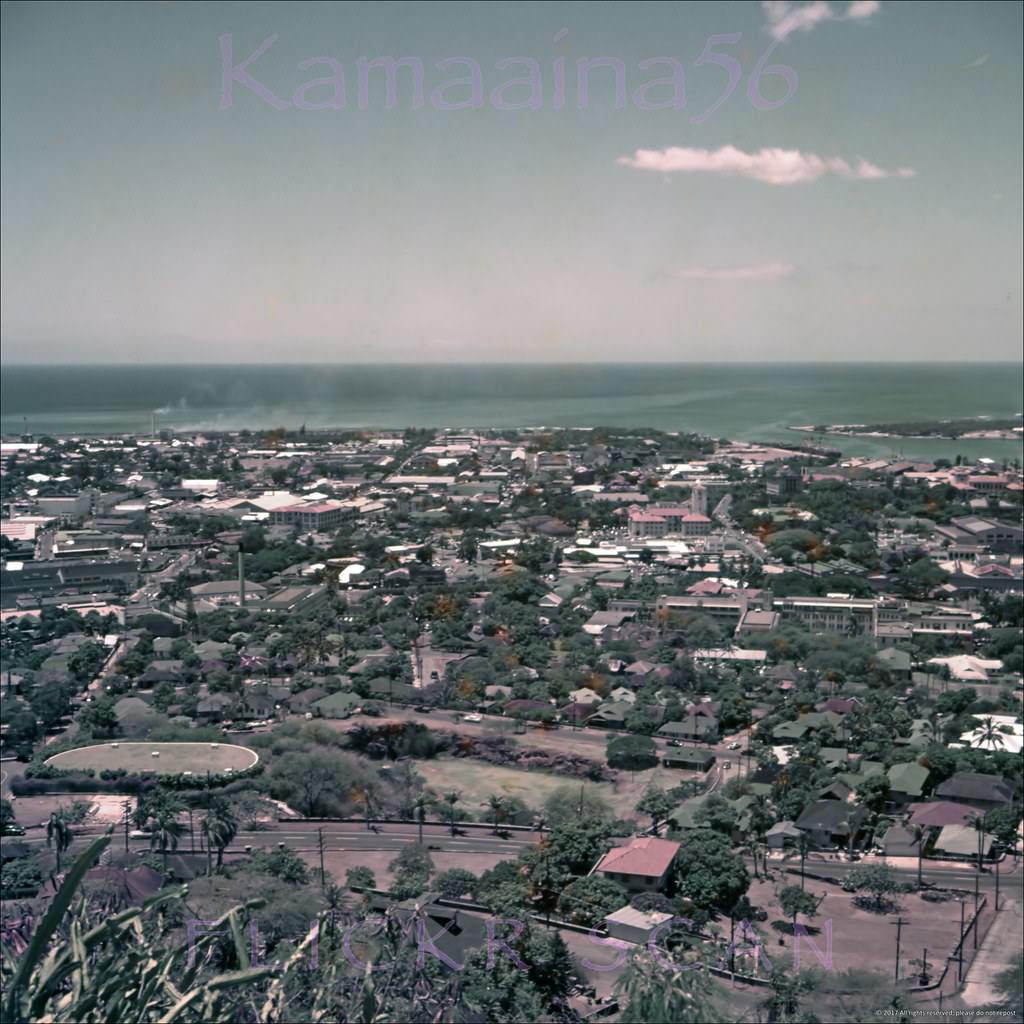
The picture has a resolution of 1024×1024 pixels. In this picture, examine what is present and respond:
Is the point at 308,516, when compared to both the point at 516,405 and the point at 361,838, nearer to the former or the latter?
the point at 361,838

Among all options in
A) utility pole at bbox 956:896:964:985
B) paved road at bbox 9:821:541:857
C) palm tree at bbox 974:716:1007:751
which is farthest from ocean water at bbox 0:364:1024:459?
utility pole at bbox 956:896:964:985

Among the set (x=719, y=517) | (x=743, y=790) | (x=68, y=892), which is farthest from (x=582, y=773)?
(x=719, y=517)

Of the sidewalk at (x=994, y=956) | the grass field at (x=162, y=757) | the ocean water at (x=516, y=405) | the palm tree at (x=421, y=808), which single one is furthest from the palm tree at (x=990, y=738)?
the ocean water at (x=516, y=405)

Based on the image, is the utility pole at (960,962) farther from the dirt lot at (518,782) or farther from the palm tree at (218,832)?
the palm tree at (218,832)

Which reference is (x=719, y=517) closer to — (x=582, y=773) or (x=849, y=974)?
(x=582, y=773)

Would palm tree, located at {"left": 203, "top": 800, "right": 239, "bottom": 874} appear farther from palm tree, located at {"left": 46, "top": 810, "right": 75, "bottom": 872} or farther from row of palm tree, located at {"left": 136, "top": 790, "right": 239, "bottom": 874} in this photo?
palm tree, located at {"left": 46, "top": 810, "right": 75, "bottom": 872}

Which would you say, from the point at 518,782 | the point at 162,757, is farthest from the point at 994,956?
the point at 162,757
